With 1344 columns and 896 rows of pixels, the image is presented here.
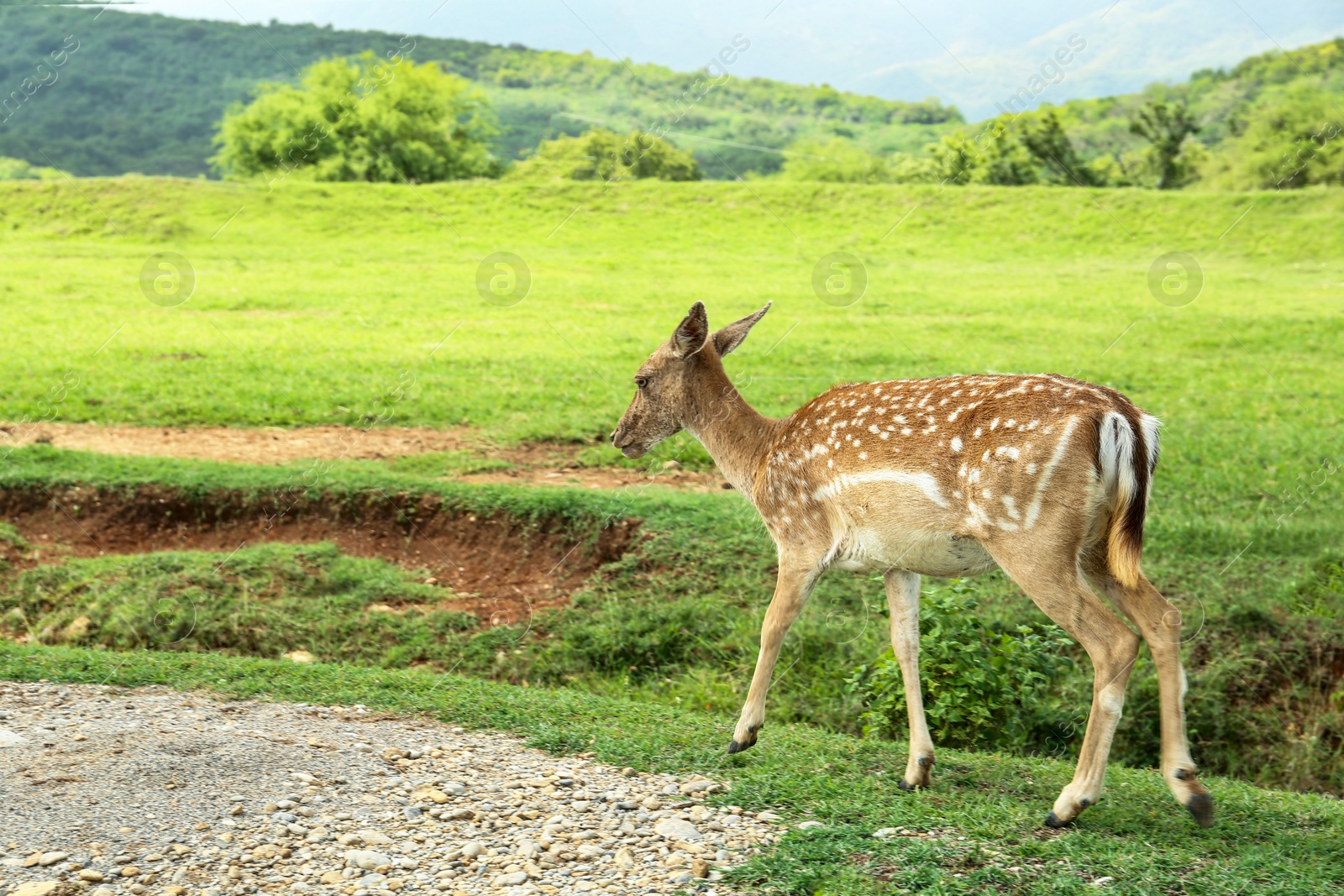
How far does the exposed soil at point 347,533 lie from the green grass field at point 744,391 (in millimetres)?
186

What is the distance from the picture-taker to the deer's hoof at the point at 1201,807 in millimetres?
5062

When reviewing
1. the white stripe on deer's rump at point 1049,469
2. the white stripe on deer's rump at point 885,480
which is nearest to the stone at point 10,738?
the white stripe on deer's rump at point 885,480

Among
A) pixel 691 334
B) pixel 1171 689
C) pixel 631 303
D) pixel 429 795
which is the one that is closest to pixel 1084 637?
pixel 1171 689

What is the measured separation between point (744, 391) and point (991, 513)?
35.4ft

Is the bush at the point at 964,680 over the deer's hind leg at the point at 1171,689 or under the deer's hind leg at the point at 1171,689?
under

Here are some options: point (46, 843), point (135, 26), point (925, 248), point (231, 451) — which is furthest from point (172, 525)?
point (135, 26)

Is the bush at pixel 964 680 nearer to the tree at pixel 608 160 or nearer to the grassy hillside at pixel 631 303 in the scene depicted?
the grassy hillside at pixel 631 303

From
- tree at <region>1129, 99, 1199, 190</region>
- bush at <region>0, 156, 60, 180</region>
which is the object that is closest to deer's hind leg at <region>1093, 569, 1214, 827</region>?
tree at <region>1129, 99, 1199, 190</region>

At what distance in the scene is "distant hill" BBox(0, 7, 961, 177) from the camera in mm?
58562

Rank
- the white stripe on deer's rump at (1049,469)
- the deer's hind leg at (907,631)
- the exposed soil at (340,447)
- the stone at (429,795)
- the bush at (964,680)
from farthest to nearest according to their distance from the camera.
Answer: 1. the exposed soil at (340,447)
2. the bush at (964,680)
3. the deer's hind leg at (907,631)
4. the stone at (429,795)
5. the white stripe on deer's rump at (1049,469)

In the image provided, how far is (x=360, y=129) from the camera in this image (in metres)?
42.2

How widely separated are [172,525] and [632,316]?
1179 cm

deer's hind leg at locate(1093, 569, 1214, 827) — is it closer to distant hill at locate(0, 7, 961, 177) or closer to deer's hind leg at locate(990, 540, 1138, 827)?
deer's hind leg at locate(990, 540, 1138, 827)

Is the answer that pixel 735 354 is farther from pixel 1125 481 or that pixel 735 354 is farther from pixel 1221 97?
pixel 1221 97
